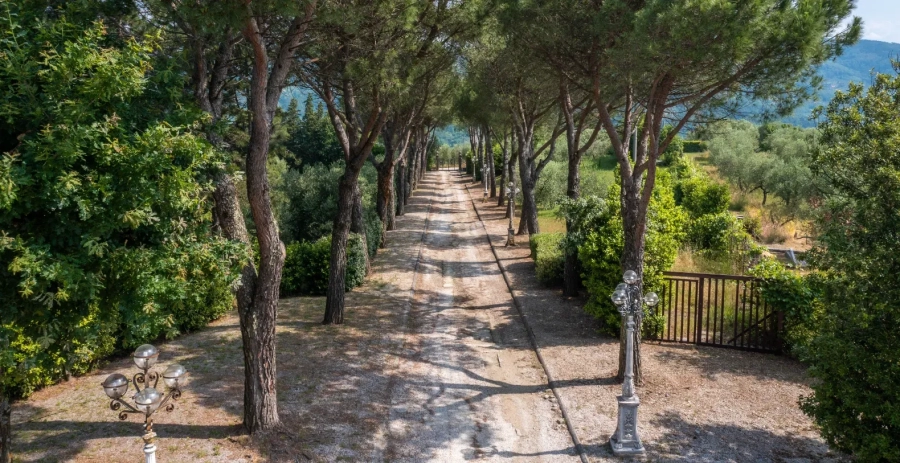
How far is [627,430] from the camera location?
746 cm

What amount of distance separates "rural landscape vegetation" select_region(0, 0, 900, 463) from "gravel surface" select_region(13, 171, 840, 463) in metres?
0.05

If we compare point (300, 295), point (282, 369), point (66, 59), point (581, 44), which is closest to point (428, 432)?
point (282, 369)

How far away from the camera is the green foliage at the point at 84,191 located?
179 inches

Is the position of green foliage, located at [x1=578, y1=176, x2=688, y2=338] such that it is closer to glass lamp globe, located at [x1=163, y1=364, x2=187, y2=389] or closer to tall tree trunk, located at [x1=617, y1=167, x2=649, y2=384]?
tall tree trunk, located at [x1=617, y1=167, x2=649, y2=384]

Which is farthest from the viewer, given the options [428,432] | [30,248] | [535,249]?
[535,249]

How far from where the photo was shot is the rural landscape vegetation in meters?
4.94

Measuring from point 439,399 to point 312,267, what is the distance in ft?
24.6

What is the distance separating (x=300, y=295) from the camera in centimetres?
1577

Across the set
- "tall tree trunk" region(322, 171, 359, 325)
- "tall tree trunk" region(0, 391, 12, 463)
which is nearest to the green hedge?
"tall tree trunk" region(322, 171, 359, 325)

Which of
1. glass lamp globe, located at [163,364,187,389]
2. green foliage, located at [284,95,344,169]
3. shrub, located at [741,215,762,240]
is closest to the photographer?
glass lamp globe, located at [163,364,187,389]

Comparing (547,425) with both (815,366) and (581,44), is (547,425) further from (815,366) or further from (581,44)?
(581,44)

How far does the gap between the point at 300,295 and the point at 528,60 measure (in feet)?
27.2

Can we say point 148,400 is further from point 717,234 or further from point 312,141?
point 312,141

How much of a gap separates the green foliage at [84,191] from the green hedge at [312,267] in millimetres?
9790
